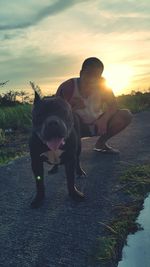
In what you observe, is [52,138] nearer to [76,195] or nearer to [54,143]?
[54,143]

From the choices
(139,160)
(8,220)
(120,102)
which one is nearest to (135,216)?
(8,220)

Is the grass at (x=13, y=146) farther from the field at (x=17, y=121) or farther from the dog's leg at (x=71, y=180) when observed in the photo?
the dog's leg at (x=71, y=180)

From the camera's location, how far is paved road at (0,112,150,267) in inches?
136

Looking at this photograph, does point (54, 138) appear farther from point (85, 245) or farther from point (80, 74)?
point (80, 74)

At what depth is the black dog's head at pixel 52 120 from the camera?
4.00 meters

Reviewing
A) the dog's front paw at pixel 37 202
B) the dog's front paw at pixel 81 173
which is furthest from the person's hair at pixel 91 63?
the dog's front paw at pixel 37 202

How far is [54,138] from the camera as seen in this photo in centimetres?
405

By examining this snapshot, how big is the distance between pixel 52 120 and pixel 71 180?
2.40 ft

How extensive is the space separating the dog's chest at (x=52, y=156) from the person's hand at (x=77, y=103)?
5.05ft

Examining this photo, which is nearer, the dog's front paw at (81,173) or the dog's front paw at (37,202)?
the dog's front paw at (37,202)

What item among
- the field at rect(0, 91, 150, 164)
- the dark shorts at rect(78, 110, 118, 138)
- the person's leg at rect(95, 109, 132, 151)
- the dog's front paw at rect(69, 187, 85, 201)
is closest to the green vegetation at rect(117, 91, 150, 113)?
the field at rect(0, 91, 150, 164)

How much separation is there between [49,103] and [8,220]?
1064mm

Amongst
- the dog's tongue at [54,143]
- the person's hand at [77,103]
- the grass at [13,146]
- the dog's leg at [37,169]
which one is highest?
the person's hand at [77,103]

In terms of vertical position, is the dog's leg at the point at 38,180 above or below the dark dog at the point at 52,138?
below
